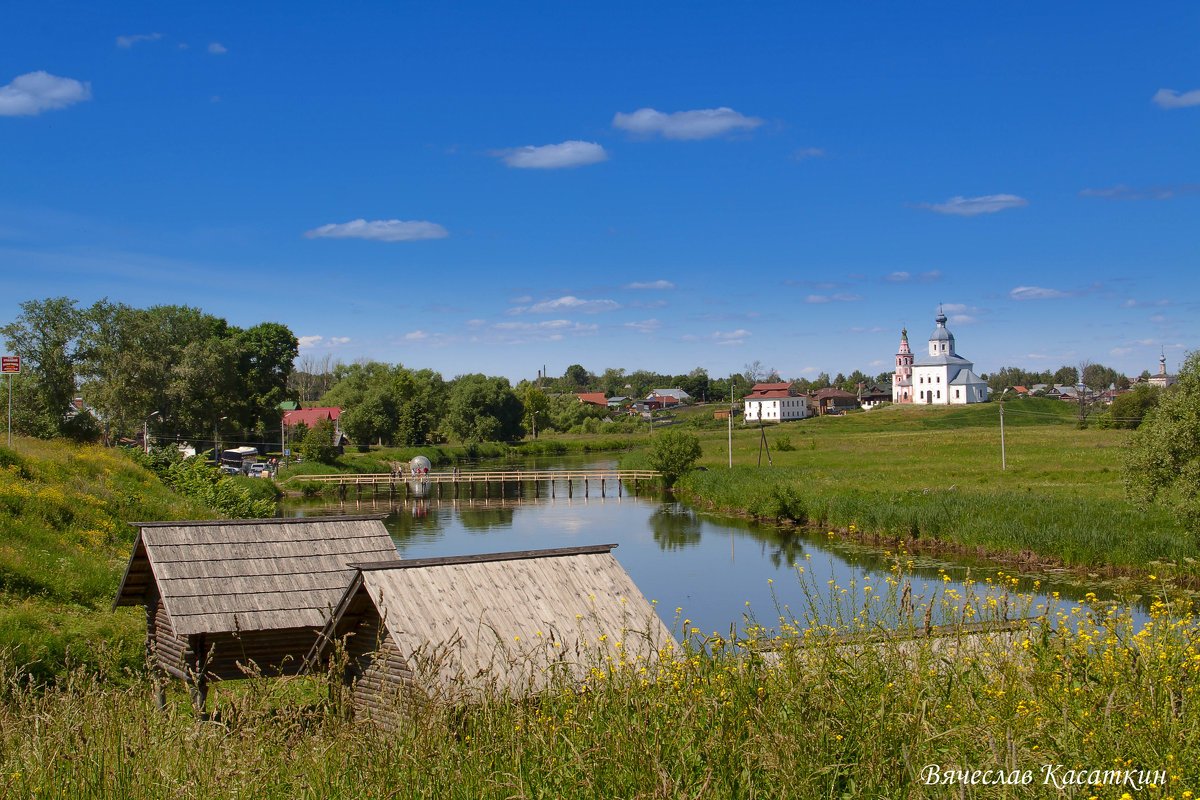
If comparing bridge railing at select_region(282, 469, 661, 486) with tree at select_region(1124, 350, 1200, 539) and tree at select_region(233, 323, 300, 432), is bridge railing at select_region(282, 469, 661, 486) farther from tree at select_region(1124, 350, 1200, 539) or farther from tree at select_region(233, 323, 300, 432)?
A: tree at select_region(1124, 350, 1200, 539)

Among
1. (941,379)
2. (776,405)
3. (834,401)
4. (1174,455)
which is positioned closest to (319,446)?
(1174,455)

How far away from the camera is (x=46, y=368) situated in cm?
4169

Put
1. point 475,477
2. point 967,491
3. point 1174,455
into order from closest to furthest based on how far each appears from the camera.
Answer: point 1174,455 → point 967,491 → point 475,477

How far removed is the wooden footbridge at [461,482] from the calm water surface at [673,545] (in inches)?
41.3

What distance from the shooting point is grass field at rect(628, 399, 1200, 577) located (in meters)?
24.0

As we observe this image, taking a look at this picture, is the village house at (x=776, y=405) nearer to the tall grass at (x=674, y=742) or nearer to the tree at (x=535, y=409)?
the tree at (x=535, y=409)

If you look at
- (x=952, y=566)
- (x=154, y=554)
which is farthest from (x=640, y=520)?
(x=154, y=554)

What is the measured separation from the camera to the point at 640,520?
135 feet

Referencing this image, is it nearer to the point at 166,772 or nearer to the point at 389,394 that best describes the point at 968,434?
the point at 389,394

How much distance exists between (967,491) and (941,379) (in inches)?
3637

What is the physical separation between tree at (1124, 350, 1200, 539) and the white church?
98723 millimetres

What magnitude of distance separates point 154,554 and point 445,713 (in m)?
10.0

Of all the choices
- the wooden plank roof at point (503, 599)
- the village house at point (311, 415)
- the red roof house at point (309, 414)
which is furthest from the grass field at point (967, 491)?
the red roof house at point (309, 414)

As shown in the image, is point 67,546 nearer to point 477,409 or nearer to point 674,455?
point 674,455
